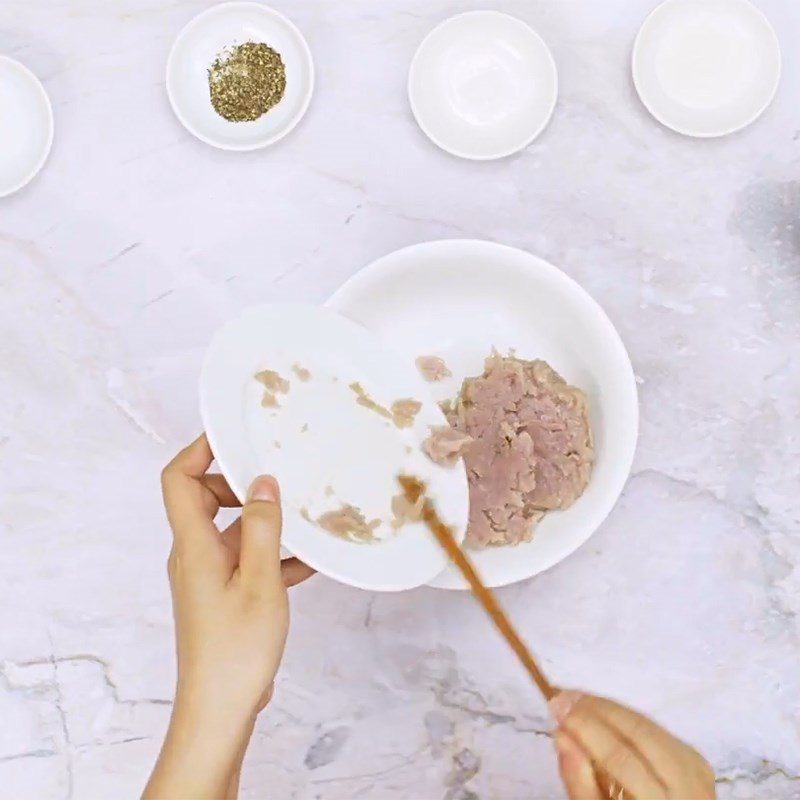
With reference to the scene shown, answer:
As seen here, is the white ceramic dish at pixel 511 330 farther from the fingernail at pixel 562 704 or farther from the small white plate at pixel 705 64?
the small white plate at pixel 705 64

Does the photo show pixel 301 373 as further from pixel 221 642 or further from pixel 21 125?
pixel 21 125

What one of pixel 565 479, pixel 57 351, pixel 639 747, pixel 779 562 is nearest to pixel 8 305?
pixel 57 351

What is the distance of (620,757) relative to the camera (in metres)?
0.93

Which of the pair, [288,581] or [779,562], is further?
[779,562]

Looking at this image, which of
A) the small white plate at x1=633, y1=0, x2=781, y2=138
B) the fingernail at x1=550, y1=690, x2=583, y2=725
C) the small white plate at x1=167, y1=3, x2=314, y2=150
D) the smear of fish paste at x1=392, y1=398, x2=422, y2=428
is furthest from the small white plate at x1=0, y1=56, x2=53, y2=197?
the fingernail at x1=550, y1=690, x2=583, y2=725

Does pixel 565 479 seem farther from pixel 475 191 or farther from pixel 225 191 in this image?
Answer: pixel 225 191

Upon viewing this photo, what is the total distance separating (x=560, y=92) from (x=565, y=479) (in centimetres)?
56

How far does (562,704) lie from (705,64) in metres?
0.91

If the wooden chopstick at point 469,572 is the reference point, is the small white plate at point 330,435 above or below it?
above

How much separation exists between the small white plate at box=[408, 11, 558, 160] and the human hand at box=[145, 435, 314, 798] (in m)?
0.61

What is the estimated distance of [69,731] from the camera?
138 cm

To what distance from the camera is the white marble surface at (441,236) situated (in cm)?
134

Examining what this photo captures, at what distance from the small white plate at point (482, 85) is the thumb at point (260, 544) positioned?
2.02 ft

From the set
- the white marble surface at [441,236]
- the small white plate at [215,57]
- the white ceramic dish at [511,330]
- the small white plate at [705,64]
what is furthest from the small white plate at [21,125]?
the small white plate at [705,64]
